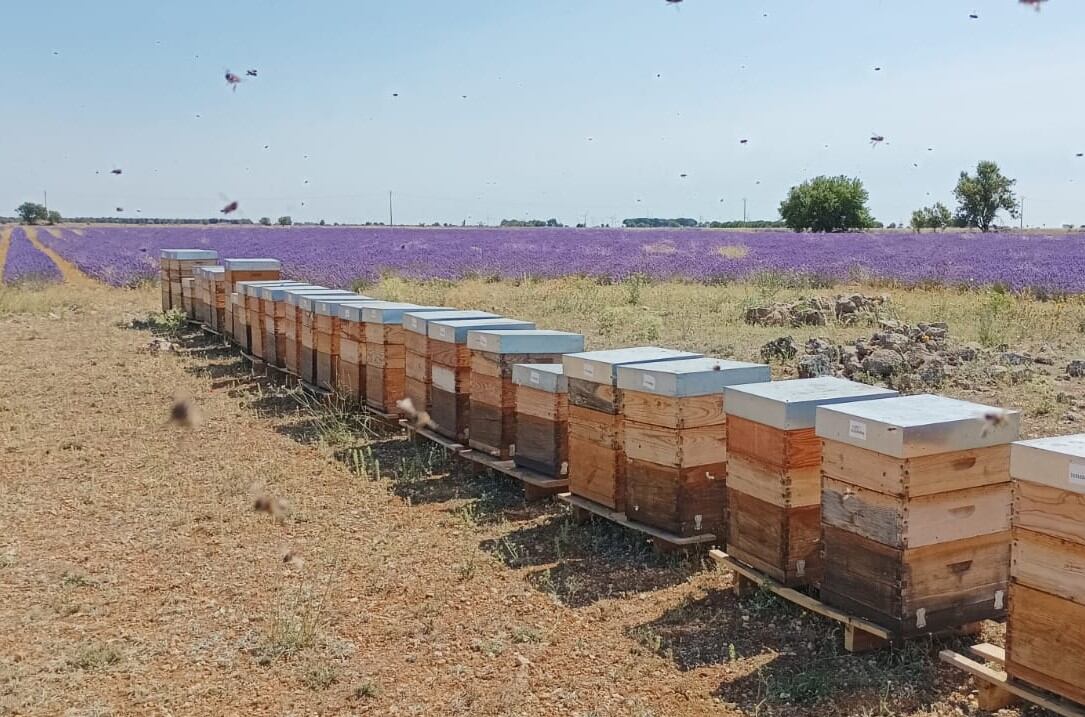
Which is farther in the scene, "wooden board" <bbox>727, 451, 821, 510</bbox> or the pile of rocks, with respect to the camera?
the pile of rocks

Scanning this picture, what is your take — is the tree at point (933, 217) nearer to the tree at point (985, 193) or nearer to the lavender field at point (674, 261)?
the tree at point (985, 193)

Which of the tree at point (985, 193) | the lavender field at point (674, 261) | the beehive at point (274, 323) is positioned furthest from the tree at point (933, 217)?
the beehive at point (274, 323)

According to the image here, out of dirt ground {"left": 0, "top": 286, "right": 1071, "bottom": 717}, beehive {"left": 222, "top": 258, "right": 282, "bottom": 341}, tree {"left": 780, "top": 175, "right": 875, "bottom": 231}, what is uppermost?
tree {"left": 780, "top": 175, "right": 875, "bottom": 231}

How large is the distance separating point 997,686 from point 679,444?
83.8 inches

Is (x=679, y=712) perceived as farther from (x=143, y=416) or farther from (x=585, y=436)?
(x=143, y=416)

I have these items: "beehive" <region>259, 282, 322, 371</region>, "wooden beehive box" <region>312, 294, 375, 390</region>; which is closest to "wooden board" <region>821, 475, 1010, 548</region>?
"wooden beehive box" <region>312, 294, 375, 390</region>

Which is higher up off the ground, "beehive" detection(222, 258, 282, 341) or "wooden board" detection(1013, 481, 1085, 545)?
"beehive" detection(222, 258, 282, 341)

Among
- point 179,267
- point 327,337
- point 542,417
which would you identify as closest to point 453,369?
point 542,417

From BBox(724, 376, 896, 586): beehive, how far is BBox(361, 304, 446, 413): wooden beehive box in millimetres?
4524

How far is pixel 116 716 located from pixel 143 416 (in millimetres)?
6736

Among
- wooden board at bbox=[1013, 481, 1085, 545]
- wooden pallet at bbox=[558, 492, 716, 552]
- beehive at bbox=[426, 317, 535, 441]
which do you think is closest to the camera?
wooden board at bbox=[1013, 481, 1085, 545]

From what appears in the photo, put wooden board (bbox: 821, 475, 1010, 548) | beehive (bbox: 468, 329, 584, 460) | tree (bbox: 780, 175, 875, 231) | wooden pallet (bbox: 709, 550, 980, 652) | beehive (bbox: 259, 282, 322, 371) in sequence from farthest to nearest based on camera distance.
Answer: tree (bbox: 780, 175, 875, 231) → beehive (bbox: 259, 282, 322, 371) → beehive (bbox: 468, 329, 584, 460) → wooden pallet (bbox: 709, 550, 980, 652) → wooden board (bbox: 821, 475, 1010, 548)

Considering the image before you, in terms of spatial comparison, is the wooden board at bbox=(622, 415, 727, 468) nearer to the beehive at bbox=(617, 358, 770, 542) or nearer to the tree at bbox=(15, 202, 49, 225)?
the beehive at bbox=(617, 358, 770, 542)

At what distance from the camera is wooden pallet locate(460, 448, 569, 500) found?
6.91m
